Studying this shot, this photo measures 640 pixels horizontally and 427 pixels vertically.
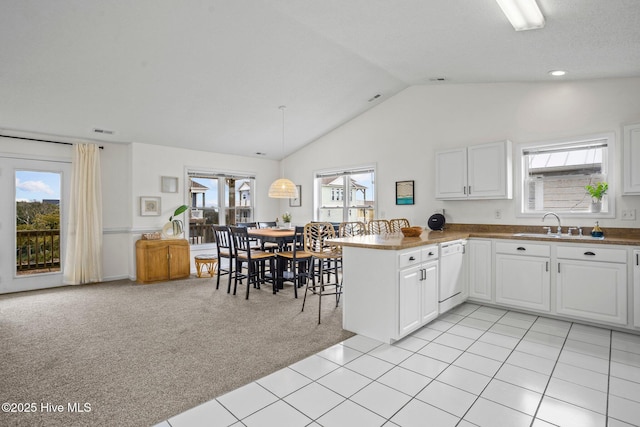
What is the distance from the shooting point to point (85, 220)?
5.14 meters

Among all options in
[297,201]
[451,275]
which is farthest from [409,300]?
[297,201]

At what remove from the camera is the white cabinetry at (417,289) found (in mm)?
2818

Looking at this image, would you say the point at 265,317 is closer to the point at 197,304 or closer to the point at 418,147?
the point at 197,304

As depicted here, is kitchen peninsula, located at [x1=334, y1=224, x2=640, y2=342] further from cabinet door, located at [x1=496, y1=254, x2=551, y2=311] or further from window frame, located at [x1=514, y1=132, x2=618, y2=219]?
window frame, located at [x1=514, y1=132, x2=618, y2=219]

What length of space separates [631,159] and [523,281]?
1.58 m

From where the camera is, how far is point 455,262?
12.1ft

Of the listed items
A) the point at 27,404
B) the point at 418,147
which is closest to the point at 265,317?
the point at 27,404

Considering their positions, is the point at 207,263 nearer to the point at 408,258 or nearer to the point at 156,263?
the point at 156,263

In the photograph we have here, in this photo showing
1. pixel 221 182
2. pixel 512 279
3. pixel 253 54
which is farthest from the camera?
pixel 221 182

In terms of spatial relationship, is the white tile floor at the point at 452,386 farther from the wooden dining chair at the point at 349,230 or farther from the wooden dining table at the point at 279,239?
the wooden dining table at the point at 279,239

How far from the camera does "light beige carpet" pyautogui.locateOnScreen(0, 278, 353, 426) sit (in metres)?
2.04

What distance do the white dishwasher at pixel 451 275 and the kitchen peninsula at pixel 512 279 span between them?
6 centimetres

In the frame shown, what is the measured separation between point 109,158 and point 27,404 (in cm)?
442

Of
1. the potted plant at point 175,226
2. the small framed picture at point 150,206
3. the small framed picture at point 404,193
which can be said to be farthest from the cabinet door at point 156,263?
the small framed picture at point 404,193
